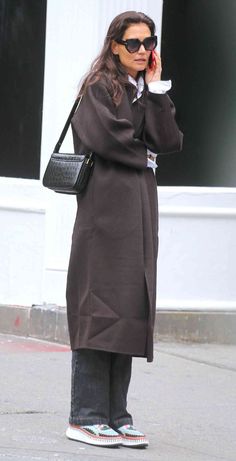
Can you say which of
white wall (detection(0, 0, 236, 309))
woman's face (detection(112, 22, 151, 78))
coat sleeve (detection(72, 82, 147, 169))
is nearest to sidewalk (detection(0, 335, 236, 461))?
white wall (detection(0, 0, 236, 309))

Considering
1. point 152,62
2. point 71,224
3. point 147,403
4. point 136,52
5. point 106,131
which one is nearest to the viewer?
point 106,131

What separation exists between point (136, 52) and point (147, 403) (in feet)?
7.49

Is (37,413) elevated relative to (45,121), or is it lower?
lower

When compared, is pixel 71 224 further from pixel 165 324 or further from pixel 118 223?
pixel 118 223

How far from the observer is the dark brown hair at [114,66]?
5566 millimetres

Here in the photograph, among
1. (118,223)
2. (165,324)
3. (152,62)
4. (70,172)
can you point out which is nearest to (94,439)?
(118,223)

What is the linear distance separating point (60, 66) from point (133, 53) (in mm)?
3190

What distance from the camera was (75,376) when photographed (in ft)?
18.7

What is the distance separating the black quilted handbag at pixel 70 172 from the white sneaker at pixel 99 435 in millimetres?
1111

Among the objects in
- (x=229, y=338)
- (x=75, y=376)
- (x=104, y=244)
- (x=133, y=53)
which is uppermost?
(x=133, y=53)

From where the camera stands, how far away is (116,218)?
5.55 meters

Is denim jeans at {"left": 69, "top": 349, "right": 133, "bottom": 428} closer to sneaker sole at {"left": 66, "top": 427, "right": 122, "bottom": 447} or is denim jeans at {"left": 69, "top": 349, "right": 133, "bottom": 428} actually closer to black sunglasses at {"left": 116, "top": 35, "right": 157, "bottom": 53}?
sneaker sole at {"left": 66, "top": 427, "right": 122, "bottom": 447}

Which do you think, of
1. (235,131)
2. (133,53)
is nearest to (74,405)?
(133,53)

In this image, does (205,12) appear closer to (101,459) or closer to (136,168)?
(136,168)
